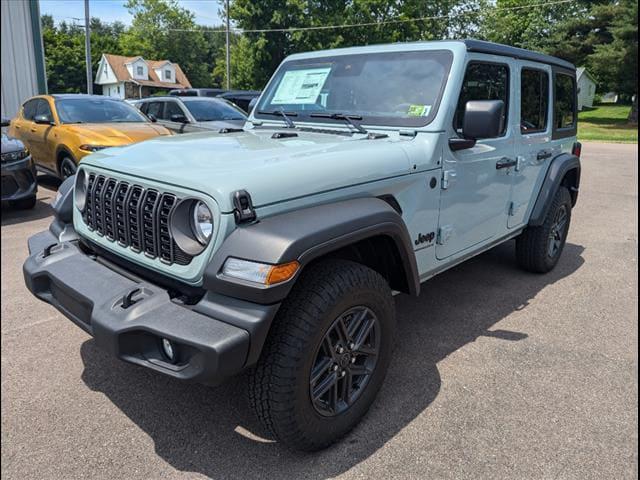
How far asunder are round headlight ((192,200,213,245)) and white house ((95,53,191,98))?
58.5 metres

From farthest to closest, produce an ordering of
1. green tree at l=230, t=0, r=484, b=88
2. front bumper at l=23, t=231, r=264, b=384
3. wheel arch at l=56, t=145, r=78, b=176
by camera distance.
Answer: green tree at l=230, t=0, r=484, b=88 < wheel arch at l=56, t=145, r=78, b=176 < front bumper at l=23, t=231, r=264, b=384

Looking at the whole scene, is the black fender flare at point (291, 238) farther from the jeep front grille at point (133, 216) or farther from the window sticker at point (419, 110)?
the window sticker at point (419, 110)

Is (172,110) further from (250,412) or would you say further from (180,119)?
(250,412)

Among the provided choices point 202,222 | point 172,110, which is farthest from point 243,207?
point 172,110

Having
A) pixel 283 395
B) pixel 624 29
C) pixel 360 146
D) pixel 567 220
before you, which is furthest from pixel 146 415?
pixel 624 29

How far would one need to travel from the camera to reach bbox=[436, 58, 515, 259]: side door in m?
3.32

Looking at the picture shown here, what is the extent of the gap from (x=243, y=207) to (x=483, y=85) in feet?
7.41

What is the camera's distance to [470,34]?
153ft

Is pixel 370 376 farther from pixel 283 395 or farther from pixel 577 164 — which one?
pixel 577 164

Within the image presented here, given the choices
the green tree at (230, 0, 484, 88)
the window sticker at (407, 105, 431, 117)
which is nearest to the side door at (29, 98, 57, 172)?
the window sticker at (407, 105, 431, 117)

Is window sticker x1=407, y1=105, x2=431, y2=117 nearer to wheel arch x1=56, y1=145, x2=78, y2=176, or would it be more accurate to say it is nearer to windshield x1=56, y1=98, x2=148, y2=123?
wheel arch x1=56, y1=145, x2=78, y2=176

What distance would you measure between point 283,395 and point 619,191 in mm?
10291

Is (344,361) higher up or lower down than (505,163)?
lower down

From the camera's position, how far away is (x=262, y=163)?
243 centimetres
